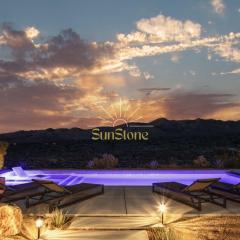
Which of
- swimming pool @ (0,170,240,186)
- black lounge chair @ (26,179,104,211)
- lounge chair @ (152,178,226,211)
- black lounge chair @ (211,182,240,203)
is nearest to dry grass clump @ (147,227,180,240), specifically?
lounge chair @ (152,178,226,211)

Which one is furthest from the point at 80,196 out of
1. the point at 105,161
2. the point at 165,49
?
the point at 165,49

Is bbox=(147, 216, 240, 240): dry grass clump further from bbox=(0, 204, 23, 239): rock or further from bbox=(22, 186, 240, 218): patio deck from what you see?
bbox=(0, 204, 23, 239): rock

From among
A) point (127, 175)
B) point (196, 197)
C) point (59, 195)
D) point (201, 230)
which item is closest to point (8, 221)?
point (59, 195)

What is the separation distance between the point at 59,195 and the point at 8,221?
9.54 feet

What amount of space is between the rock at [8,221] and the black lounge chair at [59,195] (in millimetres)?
1415

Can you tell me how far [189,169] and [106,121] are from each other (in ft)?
25.6

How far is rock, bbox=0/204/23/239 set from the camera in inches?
278

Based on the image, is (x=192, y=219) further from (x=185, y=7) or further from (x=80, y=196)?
(x=185, y=7)

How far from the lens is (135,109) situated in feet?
80.6

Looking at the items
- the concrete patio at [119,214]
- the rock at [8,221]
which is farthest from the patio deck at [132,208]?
the rock at [8,221]

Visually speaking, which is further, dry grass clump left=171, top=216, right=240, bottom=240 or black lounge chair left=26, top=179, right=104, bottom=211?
black lounge chair left=26, top=179, right=104, bottom=211

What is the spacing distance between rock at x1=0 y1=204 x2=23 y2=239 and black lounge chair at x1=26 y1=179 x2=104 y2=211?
141cm

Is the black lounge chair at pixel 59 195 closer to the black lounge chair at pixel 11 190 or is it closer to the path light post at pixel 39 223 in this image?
the black lounge chair at pixel 11 190

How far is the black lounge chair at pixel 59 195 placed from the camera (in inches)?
366
